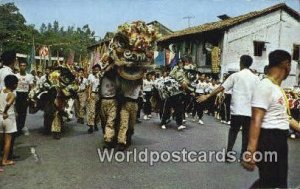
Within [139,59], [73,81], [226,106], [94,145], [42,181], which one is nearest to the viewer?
[42,181]

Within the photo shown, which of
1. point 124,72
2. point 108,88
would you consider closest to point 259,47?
point 108,88

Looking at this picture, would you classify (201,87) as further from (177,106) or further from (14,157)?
(14,157)

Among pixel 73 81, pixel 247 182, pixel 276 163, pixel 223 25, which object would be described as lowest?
pixel 247 182

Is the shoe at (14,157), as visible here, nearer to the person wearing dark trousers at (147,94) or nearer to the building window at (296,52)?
the person wearing dark trousers at (147,94)

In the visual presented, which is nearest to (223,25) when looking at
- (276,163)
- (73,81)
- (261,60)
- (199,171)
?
(261,60)

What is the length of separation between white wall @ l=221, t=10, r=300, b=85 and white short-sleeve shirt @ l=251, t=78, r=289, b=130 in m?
24.5

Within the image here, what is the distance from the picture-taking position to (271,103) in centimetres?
418

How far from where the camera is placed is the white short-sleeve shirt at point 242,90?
722cm

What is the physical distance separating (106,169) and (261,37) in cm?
2504

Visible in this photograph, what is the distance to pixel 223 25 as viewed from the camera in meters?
28.5

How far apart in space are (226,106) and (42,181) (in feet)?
32.3

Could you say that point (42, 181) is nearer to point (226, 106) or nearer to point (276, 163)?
point (276, 163)

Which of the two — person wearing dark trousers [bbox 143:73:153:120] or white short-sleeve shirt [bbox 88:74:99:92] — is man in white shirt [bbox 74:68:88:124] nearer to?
white short-sleeve shirt [bbox 88:74:99:92]

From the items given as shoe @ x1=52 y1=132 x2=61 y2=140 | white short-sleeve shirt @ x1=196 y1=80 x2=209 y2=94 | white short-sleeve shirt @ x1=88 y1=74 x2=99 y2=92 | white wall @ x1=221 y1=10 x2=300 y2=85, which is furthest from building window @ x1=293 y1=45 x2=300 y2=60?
shoe @ x1=52 y1=132 x2=61 y2=140
